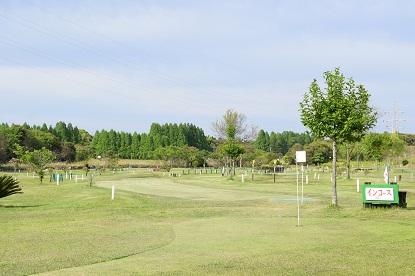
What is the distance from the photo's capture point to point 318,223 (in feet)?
68.1

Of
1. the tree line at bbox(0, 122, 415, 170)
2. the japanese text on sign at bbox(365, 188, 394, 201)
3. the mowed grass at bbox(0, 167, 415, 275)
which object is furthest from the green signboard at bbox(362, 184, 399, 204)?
the tree line at bbox(0, 122, 415, 170)

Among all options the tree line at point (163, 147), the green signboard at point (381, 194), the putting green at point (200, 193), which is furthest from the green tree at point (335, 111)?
the tree line at point (163, 147)

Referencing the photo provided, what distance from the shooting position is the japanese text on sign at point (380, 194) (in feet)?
84.0

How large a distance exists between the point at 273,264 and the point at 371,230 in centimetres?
807

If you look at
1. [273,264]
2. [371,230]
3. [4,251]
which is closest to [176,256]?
[273,264]

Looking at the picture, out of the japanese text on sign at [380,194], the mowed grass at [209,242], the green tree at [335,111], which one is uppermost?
the green tree at [335,111]

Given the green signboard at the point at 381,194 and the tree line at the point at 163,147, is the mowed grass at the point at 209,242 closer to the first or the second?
the green signboard at the point at 381,194

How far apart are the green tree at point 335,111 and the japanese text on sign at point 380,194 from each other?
1.94 meters

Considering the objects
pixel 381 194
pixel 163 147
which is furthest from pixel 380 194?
pixel 163 147

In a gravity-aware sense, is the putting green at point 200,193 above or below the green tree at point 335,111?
below

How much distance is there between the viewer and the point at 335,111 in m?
27.2

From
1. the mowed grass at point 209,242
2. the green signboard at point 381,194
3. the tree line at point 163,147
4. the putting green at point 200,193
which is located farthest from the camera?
the tree line at point 163,147

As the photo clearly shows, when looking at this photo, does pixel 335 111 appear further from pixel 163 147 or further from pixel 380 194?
pixel 163 147

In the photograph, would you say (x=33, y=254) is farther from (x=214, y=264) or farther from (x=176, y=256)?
(x=214, y=264)
